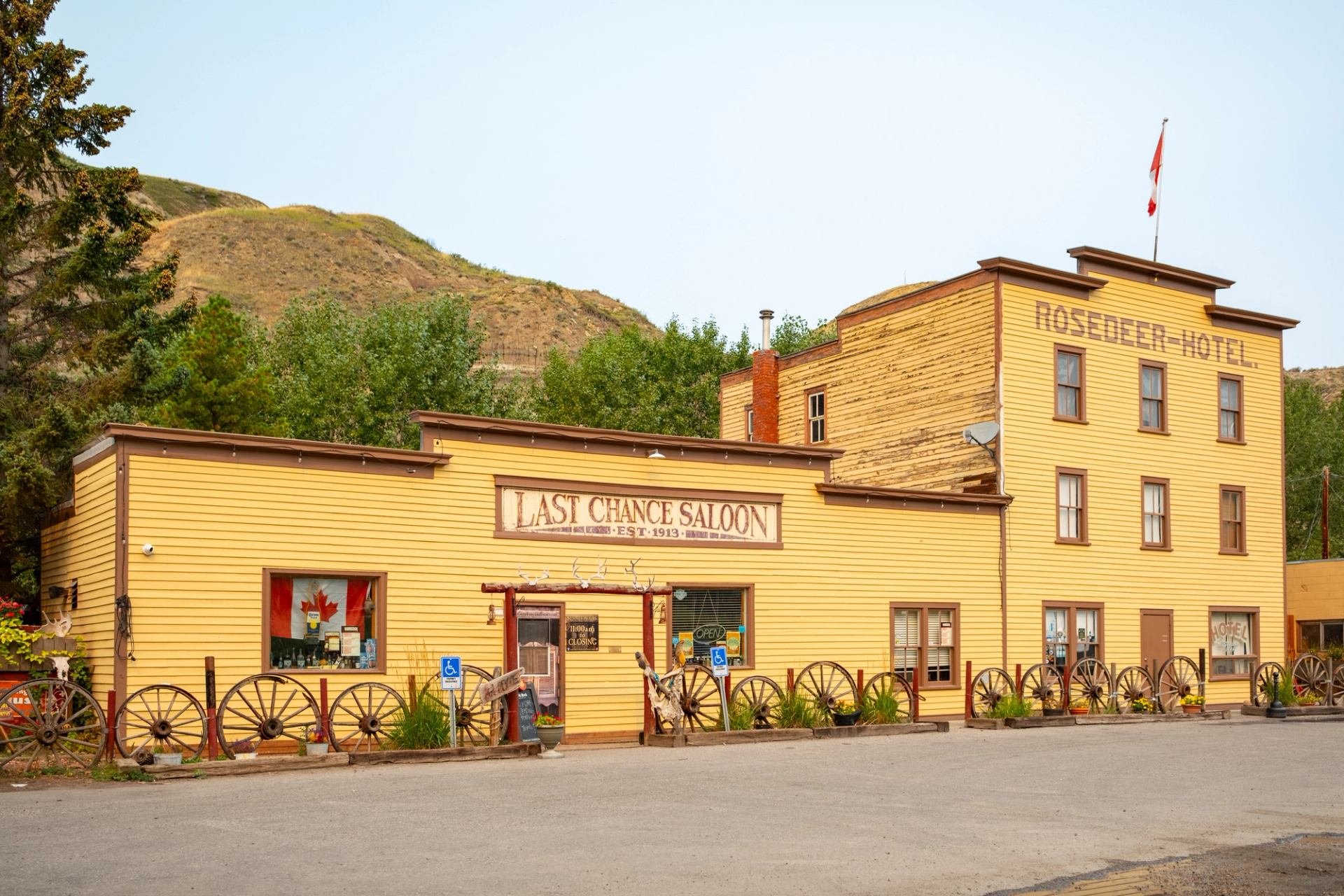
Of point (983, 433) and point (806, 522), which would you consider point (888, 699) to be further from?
point (983, 433)

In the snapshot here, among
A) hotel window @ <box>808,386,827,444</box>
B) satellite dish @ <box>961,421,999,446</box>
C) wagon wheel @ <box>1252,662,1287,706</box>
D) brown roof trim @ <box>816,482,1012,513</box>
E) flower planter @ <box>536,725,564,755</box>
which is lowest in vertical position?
wagon wheel @ <box>1252,662,1287,706</box>

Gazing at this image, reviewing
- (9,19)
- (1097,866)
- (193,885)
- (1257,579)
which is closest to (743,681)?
(1097,866)

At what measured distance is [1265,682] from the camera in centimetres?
3266

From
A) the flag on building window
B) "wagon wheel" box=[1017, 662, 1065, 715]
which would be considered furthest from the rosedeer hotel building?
"wagon wheel" box=[1017, 662, 1065, 715]

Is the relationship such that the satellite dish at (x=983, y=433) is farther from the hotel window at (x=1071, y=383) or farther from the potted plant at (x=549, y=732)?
the potted plant at (x=549, y=732)

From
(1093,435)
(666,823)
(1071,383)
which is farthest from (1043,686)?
(666,823)

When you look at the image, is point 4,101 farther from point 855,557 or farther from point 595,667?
point 855,557

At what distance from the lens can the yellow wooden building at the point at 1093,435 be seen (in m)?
29.8

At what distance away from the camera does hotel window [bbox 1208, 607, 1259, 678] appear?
33.1m

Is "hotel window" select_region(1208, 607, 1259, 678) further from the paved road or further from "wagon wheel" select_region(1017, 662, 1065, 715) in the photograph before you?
the paved road

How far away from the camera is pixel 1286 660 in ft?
113

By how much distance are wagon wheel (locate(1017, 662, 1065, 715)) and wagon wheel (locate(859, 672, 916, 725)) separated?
2.30 metres

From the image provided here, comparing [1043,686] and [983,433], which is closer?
[1043,686]

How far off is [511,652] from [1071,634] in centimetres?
1442
